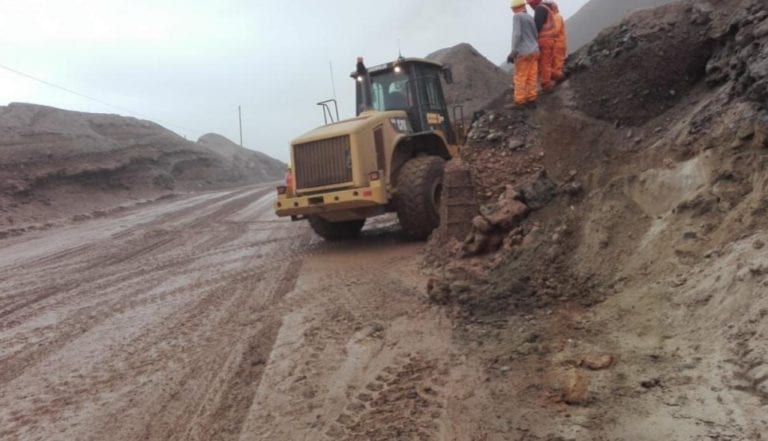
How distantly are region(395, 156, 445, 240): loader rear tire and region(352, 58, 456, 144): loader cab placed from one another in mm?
1238

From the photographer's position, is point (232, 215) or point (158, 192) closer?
point (232, 215)

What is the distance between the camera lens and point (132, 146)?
2580 centimetres

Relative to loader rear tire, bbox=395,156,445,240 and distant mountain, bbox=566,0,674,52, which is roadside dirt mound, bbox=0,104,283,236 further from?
distant mountain, bbox=566,0,674,52

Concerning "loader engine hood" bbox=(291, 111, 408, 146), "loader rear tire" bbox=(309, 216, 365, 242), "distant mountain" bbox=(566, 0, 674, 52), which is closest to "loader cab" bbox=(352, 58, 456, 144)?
"loader engine hood" bbox=(291, 111, 408, 146)

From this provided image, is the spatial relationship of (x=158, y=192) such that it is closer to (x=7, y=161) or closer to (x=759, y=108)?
(x=7, y=161)

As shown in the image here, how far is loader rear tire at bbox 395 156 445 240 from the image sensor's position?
7.88m

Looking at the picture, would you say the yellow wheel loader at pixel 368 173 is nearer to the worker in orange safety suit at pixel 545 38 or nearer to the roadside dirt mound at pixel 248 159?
the worker in orange safety suit at pixel 545 38

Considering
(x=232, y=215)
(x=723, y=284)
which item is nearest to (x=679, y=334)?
(x=723, y=284)

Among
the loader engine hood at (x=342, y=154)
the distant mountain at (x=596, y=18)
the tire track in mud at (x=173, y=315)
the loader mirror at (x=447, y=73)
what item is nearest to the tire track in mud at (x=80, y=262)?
the tire track in mud at (x=173, y=315)

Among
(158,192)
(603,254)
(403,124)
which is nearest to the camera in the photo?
(603,254)

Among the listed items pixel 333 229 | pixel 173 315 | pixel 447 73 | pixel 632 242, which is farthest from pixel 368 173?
pixel 632 242

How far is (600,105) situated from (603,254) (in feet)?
8.44

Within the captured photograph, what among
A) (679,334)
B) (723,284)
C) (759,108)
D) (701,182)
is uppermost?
(759,108)

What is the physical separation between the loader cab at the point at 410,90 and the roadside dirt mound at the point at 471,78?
8028mm
